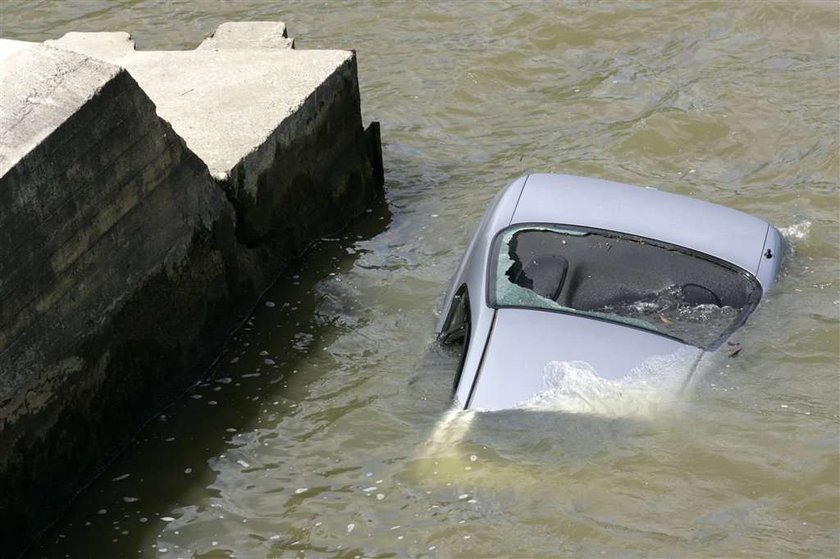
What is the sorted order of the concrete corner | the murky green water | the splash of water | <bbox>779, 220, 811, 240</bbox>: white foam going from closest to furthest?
the murky green water
the splash of water
<bbox>779, 220, 811, 240</bbox>: white foam
the concrete corner

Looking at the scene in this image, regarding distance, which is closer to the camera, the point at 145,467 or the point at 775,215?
the point at 145,467

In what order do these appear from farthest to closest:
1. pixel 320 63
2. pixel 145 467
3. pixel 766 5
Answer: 1. pixel 766 5
2. pixel 320 63
3. pixel 145 467

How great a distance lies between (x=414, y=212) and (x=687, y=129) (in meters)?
2.44

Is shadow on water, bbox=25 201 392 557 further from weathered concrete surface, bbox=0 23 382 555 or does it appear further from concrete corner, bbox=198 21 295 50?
concrete corner, bbox=198 21 295 50

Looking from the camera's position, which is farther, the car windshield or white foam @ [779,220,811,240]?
white foam @ [779,220,811,240]

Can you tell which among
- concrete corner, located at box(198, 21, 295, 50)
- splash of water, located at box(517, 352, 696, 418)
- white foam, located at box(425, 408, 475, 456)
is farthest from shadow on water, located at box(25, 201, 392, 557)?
concrete corner, located at box(198, 21, 295, 50)

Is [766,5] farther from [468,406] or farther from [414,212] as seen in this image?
[468,406]

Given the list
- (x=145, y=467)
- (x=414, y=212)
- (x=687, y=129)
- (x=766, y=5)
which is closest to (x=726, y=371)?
(x=145, y=467)

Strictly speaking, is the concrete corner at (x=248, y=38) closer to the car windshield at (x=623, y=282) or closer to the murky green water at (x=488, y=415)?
the murky green water at (x=488, y=415)

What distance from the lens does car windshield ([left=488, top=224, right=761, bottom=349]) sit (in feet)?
16.2

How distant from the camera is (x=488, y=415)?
4.62 meters

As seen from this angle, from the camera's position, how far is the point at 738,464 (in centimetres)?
473

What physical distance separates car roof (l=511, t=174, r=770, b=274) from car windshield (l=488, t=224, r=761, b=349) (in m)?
0.10

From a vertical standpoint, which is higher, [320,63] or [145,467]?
[320,63]
